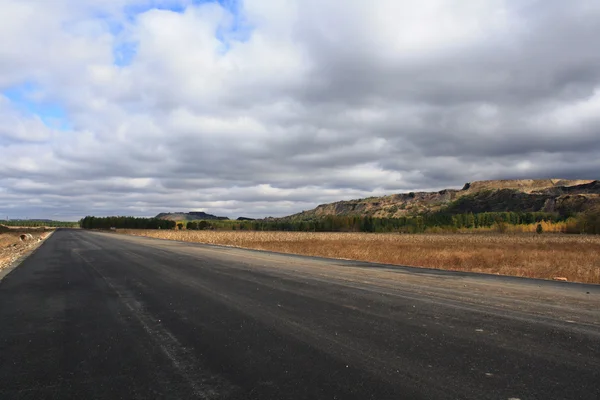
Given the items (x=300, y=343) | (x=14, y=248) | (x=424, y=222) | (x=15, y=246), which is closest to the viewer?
(x=300, y=343)

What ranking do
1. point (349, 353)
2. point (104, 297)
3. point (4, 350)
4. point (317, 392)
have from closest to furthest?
point (317, 392) < point (349, 353) < point (4, 350) < point (104, 297)

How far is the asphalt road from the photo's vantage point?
4781mm

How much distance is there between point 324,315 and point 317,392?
4008 millimetres

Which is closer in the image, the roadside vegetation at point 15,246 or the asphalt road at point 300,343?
the asphalt road at point 300,343

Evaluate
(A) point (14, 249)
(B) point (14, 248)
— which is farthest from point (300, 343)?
(B) point (14, 248)

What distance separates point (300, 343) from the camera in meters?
6.52

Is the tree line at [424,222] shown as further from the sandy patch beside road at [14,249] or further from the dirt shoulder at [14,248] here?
the sandy patch beside road at [14,249]

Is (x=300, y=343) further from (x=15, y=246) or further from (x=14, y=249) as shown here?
(x=15, y=246)

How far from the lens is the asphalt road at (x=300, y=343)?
4781 mm

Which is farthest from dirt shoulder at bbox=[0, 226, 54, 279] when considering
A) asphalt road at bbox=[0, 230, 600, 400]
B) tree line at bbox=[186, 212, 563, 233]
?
tree line at bbox=[186, 212, 563, 233]

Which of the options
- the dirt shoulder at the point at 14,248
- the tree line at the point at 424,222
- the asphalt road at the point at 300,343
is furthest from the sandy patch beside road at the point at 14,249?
the tree line at the point at 424,222

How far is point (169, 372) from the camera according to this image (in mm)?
5285

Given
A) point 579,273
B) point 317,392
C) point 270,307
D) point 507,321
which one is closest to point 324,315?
point 270,307

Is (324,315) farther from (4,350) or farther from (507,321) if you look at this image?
(4,350)
